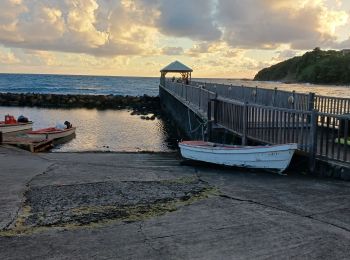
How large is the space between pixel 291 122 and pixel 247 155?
1.68 metres

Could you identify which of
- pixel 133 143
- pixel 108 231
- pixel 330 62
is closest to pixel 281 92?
pixel 133 143

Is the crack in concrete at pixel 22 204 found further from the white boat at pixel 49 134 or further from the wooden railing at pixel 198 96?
the white boat at pixel 49 134

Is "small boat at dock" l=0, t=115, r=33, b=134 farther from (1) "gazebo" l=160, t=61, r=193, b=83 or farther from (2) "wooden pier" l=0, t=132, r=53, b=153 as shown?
(1) "gazebo" l=160, t=61, r=193, b=83

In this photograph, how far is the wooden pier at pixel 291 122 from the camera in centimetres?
1039

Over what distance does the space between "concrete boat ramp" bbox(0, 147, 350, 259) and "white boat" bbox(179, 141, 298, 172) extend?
0.33 m

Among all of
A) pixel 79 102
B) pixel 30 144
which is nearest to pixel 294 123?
pixel 30 144

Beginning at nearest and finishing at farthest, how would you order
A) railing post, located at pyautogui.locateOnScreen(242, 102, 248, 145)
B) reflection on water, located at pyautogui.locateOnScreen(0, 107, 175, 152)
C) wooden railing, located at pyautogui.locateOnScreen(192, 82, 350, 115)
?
1. railing post, located at pyautogui.locateOnScreen(242, 102, 248, 145)
2. wooden railing, located at pyautogui.locateOnScreen(192, 82, 350, 115)
3. reflection on water, located at pyautogui.locateOnScreen(0, 107, 175, 152)

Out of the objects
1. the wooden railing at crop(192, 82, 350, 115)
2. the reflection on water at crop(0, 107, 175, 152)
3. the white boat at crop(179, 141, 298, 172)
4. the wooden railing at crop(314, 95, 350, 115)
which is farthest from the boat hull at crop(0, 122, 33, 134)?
the wooden railing at crop(314, 95, 350, 115)

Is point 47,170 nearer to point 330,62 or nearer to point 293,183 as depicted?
point 293,183

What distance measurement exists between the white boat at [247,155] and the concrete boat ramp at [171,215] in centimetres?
33

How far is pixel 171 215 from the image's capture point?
6949mm

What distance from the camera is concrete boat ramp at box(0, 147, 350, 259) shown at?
5.53 meters

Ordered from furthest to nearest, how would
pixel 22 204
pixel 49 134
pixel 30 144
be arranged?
pixel 49 134 → pixel 30 144 → pixel 22 204

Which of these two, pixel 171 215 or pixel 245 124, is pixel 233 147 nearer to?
pixel 245 124
